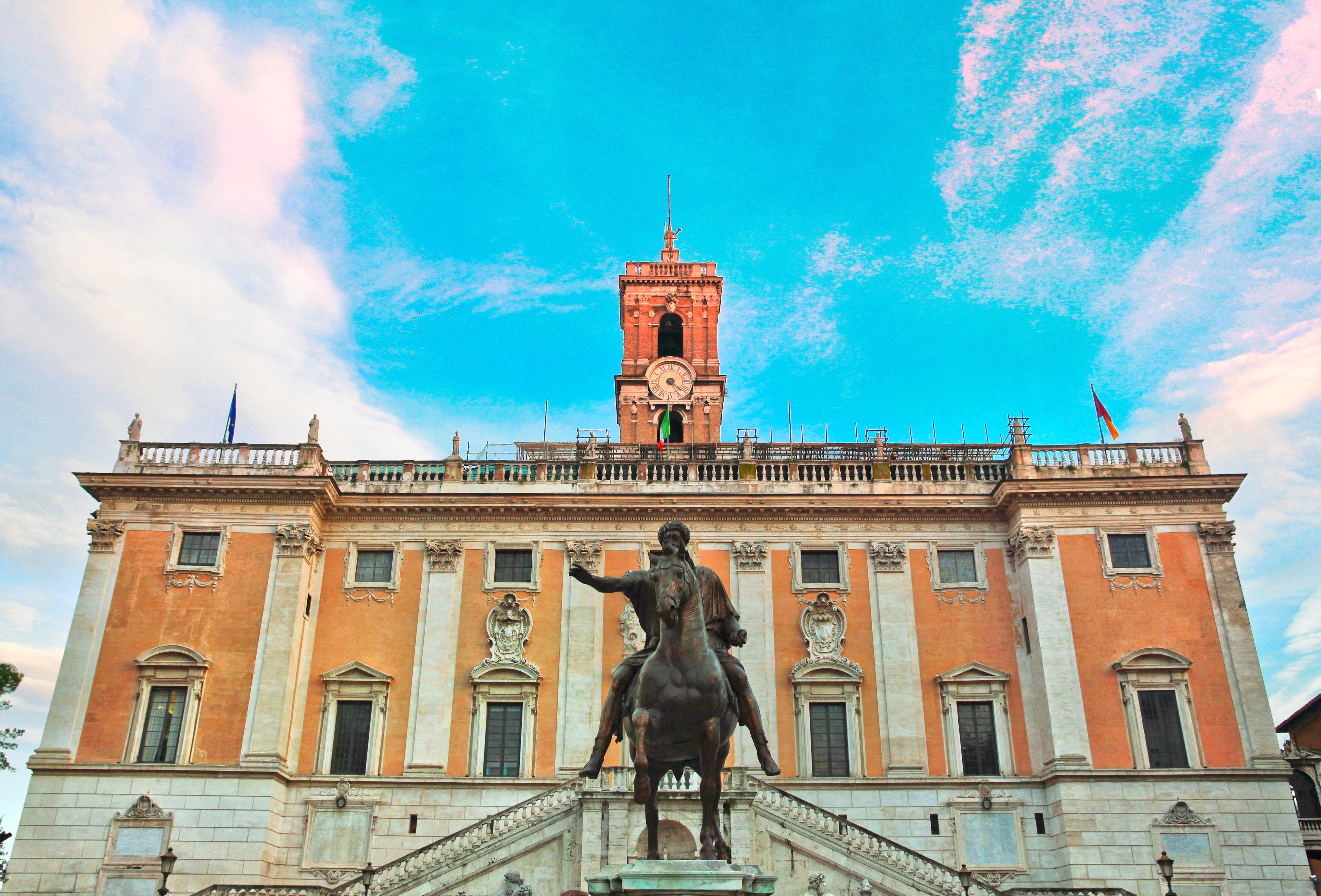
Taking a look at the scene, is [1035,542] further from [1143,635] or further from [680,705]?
Answer: [680,705]

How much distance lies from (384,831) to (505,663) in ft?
18.9

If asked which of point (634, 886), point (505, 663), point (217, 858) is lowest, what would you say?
point (634, 886)

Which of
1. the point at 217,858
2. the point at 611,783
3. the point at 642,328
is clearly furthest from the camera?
the point at 642,328

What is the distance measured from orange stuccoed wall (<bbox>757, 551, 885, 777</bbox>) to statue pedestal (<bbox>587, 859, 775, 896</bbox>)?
844 inches

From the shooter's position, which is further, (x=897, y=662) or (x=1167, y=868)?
(x=897, y=662)

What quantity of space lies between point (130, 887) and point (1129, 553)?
1199 inches

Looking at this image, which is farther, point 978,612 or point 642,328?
point 642,328

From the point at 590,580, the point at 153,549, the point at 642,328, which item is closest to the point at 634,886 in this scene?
the point at 590,580

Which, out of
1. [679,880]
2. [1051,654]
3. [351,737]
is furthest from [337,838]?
[679,880]

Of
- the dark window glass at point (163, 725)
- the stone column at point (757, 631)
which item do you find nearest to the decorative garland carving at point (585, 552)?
the stone column at point (757, 631)

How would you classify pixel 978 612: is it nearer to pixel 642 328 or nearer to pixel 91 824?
pixel 642 328

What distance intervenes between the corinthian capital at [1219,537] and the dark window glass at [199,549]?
3045 cm

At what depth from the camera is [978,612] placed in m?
33.8

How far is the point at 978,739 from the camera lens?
106 feet
